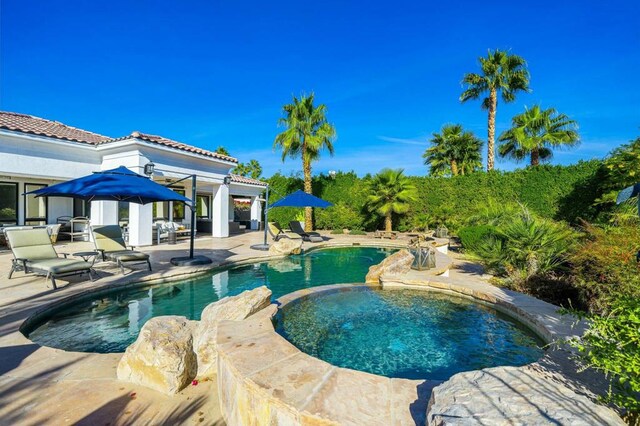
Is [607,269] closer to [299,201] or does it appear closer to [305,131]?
[299,201]

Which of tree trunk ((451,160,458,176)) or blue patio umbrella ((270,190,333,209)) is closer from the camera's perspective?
blue patio umbrella ((270,190,333,209))

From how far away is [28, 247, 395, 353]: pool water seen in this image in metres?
4.92

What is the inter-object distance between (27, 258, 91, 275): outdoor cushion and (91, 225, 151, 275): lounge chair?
3.75ft

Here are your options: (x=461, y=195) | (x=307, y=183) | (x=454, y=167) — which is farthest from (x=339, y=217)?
(x=454, y=167)

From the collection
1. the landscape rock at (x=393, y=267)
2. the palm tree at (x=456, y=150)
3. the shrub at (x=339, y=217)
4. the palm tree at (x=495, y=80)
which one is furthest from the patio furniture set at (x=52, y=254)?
the palm tree at (x=456, y=150)

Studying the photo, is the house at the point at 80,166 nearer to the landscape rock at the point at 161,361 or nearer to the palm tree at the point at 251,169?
the landscape rock at the point at 161,361

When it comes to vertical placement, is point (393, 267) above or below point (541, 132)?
below

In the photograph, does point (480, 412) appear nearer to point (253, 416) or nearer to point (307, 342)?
point (253, 416)

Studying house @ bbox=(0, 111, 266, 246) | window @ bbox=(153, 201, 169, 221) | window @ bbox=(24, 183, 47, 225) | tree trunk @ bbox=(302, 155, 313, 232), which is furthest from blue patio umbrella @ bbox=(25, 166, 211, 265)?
window @ bbox=(153, 201, 169, 221)

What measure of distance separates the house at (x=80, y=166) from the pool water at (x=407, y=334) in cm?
826

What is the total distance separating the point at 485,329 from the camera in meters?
5.27

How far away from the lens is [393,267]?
27.0 feet

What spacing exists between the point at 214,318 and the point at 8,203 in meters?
16.3

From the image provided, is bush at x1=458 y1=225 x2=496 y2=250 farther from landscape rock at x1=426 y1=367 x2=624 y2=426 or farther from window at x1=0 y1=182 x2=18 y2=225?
window at x1=0 y1=182 x2=18 y2=225
